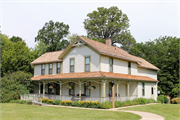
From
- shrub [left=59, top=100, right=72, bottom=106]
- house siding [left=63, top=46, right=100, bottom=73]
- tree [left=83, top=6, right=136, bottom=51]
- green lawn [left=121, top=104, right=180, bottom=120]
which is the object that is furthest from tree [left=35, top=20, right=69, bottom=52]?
green lawn [left=121, top=104, right=180, bottom=120]

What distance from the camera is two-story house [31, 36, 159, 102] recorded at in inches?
850

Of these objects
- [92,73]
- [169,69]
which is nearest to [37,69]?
[92,73]

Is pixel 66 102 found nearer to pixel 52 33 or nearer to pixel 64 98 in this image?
pixel 64 98

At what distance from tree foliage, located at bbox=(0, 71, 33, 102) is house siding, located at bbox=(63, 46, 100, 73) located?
676cm

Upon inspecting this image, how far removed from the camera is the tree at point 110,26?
46.2 metres

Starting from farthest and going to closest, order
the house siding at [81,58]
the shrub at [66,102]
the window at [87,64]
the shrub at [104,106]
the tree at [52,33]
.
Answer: the tree at [52,33], the window at [87,64], the house siding at [81,58], the shrub at [66,102], the shrub at [104,106]

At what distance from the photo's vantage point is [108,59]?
23.1 m

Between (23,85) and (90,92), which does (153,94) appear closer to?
(90,92)

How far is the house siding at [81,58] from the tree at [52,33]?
90.4 feet

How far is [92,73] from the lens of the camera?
70.5 ft

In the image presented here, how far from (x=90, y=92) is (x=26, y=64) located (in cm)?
1497

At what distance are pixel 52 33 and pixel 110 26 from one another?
16531 millimetres

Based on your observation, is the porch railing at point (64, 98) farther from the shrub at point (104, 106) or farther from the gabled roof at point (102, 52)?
the gabled roof at point (102, 52)

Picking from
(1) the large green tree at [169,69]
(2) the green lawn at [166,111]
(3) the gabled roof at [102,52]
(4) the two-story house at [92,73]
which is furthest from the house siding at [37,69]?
(1) the large green tree at [169,69]
